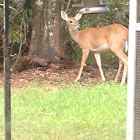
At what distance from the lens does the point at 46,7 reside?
9164 mm

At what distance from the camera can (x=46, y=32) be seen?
9.12 meters

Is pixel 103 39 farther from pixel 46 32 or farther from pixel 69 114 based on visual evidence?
pixel 69 114

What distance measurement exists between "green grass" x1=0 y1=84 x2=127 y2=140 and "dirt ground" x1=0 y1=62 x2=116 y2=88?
3.26 feet

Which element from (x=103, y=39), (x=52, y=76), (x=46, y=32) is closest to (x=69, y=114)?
(x=52, y=76)

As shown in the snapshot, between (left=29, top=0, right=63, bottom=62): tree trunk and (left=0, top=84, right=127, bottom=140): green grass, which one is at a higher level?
(left=29, top=0, right=63, bottom=62): tree trunk

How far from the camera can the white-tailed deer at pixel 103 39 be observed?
8.50m

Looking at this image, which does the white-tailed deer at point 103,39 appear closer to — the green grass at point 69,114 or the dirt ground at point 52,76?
the dirt ground at point 52,76

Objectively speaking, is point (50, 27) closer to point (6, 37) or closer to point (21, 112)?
point (21, 112)

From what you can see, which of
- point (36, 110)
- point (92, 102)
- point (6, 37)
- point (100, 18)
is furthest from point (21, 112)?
point (100, 18)

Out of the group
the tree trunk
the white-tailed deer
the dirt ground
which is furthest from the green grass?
the tree trunk

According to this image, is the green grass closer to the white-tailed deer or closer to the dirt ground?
the dirt ground

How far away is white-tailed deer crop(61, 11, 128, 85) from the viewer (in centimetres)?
850

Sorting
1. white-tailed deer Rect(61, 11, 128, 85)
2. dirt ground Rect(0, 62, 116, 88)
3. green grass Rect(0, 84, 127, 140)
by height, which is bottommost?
green grass Rect(0, 84, 127, 140)

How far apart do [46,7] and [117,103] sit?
4038 millimetres
